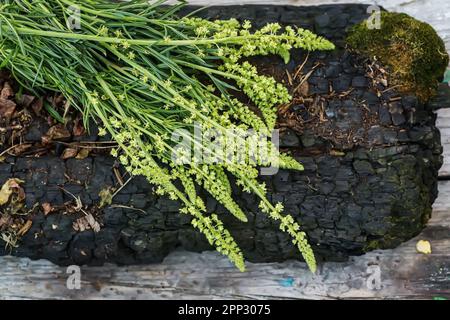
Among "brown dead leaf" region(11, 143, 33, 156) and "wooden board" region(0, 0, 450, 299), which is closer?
"brown dead leaf" region(11, 143, 33, 156)

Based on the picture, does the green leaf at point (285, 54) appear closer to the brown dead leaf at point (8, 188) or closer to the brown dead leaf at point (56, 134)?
the brown dead leaf at point (56, 134)

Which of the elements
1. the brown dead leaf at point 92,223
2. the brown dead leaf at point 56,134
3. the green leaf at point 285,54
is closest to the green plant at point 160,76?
the green leaf at point 285,54

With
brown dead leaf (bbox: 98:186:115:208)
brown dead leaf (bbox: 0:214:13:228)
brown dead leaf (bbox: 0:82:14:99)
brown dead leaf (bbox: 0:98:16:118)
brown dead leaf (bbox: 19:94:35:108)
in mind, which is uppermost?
brown dead leaf (bbox: 0:82:14:99)

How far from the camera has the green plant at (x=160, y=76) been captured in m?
1.67

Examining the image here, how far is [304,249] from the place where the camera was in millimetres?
1676

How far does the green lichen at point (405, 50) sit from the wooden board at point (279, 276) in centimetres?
33

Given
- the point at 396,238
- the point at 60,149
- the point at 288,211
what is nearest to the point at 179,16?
the point at 60,149

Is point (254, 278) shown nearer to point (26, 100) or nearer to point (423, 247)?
point (423, 247)

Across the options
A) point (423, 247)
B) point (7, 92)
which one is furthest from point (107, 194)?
point (423, 247)

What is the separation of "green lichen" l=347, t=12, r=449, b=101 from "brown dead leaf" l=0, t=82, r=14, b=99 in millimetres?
1060

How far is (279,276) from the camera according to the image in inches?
84.4

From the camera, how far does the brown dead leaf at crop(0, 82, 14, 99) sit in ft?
6.10

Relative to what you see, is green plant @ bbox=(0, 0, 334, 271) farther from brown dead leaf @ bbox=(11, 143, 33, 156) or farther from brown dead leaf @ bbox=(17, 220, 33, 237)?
brown dead leaf @ bbox=(17, 220, 33, 237)

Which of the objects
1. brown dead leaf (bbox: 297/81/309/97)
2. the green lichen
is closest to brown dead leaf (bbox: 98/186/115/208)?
brown dead leaf (bbox: 297/81/309/97)
